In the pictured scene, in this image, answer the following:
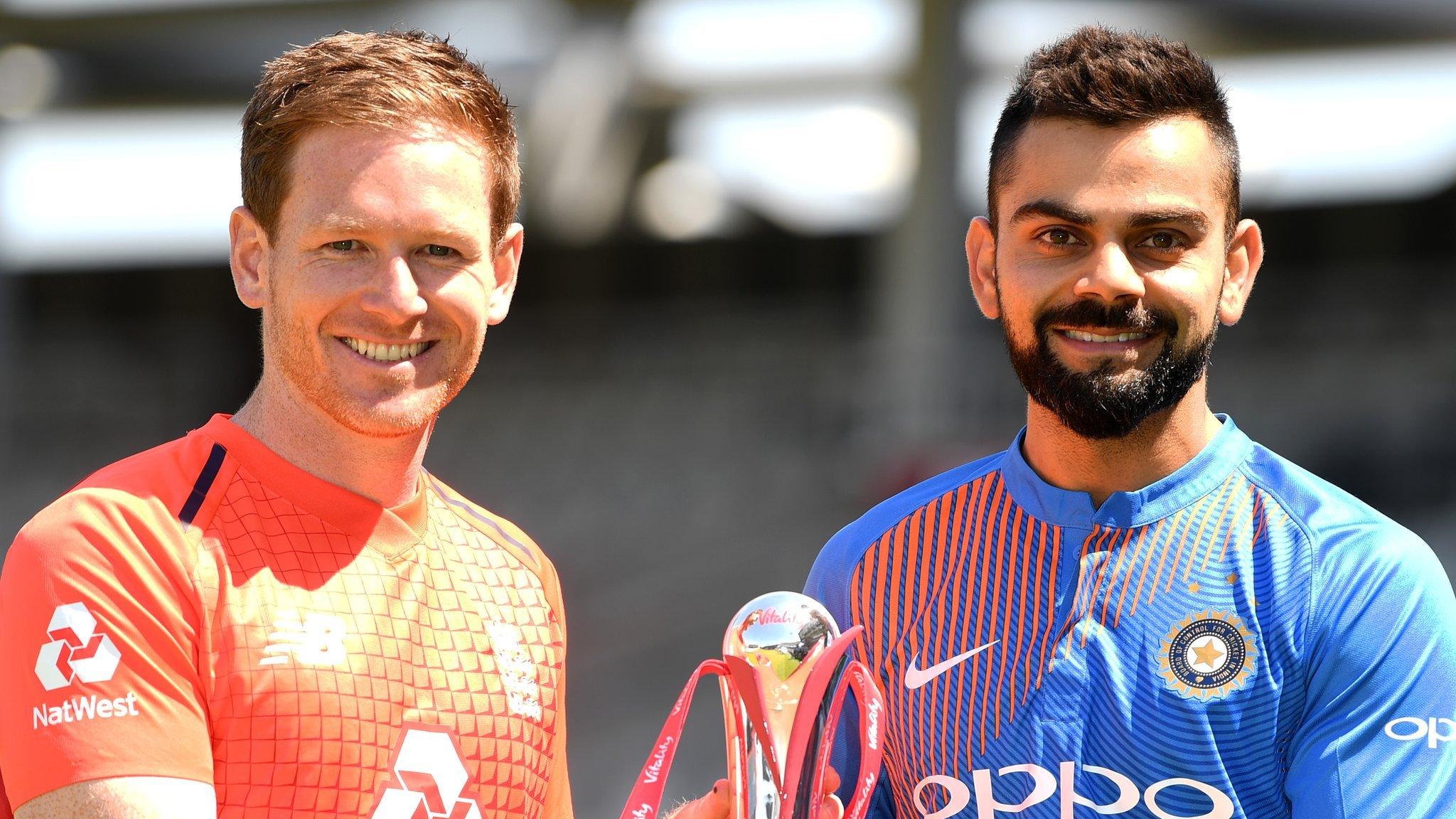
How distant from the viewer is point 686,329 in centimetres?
2150

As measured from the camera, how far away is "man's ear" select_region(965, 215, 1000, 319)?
2.94 meters

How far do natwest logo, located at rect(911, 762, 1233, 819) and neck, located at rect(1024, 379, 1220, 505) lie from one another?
0.50 metres

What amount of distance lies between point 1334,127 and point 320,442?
61.1ft

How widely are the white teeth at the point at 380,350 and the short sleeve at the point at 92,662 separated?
482mm

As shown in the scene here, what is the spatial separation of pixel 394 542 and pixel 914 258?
13.3m

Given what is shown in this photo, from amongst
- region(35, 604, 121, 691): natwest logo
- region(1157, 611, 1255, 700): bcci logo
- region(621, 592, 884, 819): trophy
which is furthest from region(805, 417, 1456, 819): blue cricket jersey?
region(35, 604, 121, 691): natwest logo

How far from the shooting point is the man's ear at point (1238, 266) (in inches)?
111

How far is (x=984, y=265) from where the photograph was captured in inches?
118

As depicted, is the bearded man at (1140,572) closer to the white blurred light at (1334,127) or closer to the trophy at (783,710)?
the trophy at (783,710)

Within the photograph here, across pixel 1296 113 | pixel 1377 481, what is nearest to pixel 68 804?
pixel 1377 481

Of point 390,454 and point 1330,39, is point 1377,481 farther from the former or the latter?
point 390,454

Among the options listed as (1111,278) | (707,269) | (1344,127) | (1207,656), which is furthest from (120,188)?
(1207,656)

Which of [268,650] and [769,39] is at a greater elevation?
[769,39]

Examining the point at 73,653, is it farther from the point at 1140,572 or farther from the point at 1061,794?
the point at 1140,572
